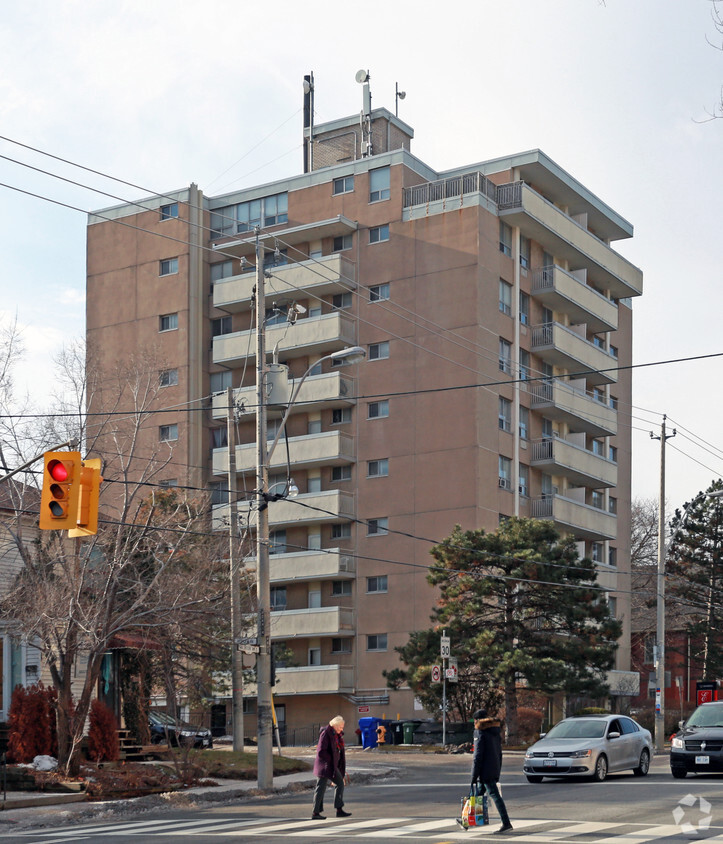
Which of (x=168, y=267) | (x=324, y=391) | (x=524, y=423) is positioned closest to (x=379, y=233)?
(x=324, y=391)

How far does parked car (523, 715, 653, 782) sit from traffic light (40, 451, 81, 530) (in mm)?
12087

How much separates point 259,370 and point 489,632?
17.4 m

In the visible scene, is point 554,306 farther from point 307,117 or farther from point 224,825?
point 224,825

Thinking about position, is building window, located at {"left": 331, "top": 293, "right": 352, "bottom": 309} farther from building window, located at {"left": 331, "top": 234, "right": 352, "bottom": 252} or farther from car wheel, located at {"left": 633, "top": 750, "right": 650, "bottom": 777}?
car wheel, located at {"left": 633, "top": 750, "right": 650, "bottom": 777}

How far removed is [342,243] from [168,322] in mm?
10208

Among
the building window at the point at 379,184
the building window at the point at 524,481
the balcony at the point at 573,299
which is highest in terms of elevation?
the building window at the point at 379,184

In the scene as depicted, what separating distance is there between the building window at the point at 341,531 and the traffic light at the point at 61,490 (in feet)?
125

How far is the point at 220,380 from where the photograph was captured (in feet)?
200

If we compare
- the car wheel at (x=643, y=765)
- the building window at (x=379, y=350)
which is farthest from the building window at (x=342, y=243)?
the car wheel at (x=643, y=765)

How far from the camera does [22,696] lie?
30.4 meters

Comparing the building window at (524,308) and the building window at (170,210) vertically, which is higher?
the building window at (170,210)

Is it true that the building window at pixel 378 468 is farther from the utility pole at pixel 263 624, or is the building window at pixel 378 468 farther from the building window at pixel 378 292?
the utility pole at pixel 263 624

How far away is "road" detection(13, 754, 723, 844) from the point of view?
16.6 metres

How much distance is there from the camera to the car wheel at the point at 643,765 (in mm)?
26844
